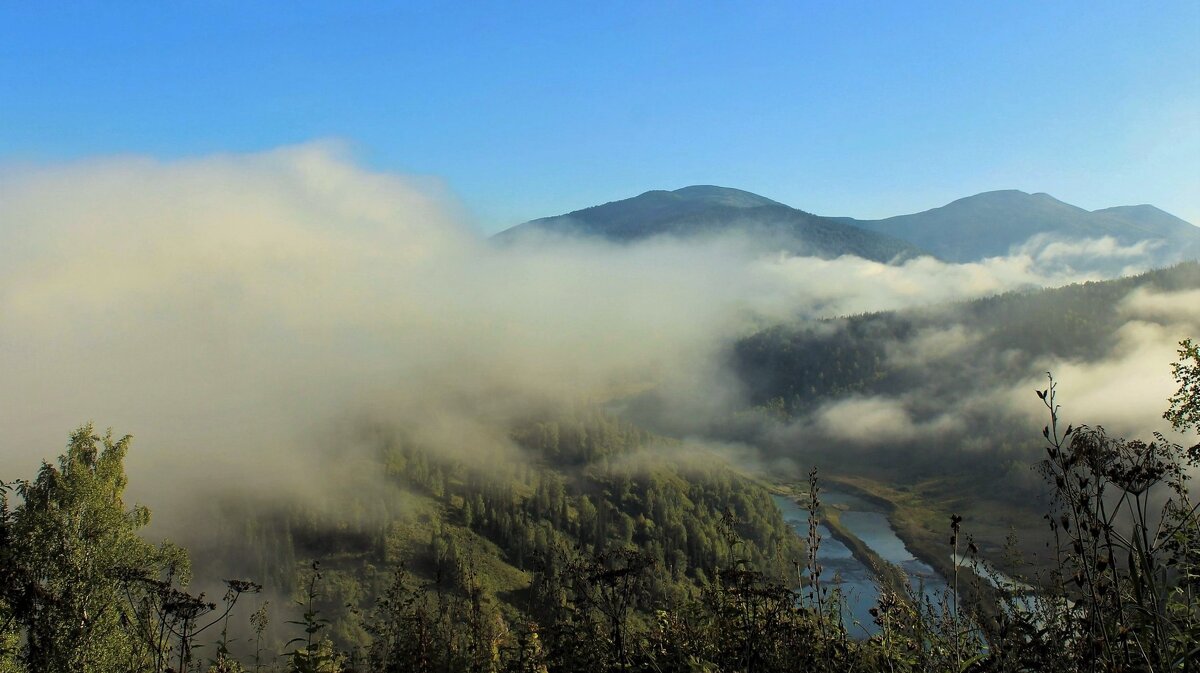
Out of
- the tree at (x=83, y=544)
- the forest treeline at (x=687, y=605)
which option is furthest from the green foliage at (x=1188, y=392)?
the tree at (x=83, y=544)

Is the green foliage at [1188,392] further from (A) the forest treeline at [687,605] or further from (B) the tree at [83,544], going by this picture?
(B) the tree at [83,544]

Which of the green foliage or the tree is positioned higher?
the green foliage

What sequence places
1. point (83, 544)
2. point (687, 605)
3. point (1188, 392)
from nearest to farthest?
point (687, 605), point (1188, 392), point (83, 544)

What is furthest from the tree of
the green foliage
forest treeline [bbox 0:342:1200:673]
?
the green foliage

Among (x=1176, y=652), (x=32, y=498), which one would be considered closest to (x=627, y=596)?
(x=1176, y=652)

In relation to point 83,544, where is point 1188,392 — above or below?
above

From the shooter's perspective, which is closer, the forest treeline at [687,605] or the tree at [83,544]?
the forest treeline at [687,605]

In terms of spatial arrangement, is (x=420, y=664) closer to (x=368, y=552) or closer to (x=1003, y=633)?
(x=1003, y=633)

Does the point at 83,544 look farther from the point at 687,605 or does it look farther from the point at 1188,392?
the point at 1188,392

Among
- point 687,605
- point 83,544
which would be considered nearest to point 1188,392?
point 687,605

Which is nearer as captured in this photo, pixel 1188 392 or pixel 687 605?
pixel 687 605

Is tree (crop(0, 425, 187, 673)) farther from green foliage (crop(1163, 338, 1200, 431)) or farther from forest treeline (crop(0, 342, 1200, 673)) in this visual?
green foliage (crop(1163, 338, 1200, 431))

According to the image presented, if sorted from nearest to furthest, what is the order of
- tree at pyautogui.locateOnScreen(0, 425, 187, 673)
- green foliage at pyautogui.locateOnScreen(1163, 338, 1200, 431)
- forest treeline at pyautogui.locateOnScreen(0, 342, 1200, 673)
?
forest treeline at pyautogui.locateOnScreen(0, 342, 1200, 673) → green foliage at pyautogui.locateOnScreen(1163, 338, 1200, 431) → tree at pyautogui.locateOnScreen(0, 425, 187, 673)
